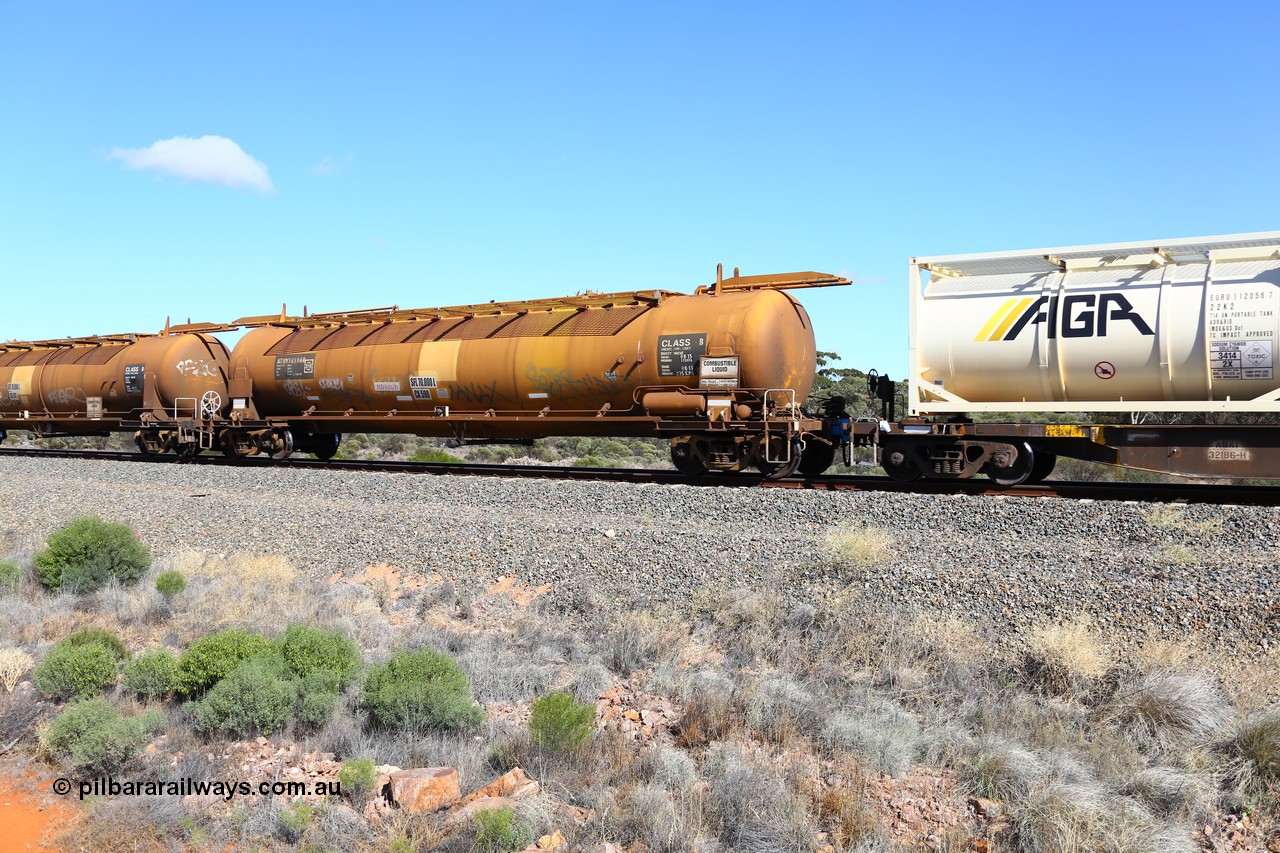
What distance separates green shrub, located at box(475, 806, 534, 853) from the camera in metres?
5.26

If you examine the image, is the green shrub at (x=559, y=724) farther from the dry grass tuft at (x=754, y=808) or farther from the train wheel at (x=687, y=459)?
the train wheel at (x=687, y=459)

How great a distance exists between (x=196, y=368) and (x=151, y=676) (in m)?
19.5

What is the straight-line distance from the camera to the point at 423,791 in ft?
19.4

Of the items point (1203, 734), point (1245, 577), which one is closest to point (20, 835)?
point (1203, 734)

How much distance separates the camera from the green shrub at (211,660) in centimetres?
764

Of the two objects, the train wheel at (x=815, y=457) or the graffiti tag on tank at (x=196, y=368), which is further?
the graffiti tag on tank at (x=196, y=368)

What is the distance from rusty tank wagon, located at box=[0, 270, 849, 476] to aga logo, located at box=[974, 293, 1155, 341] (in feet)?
11.2

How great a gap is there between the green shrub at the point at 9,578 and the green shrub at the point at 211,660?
4.84 meters

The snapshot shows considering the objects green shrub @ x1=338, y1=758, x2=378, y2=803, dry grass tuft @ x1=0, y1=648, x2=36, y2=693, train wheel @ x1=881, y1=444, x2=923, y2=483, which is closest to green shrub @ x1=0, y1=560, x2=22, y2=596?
dry grass tuft @ x1=0, y1=648, x2=36, y2=693

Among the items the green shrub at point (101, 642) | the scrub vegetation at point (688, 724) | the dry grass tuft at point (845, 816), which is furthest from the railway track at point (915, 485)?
the green shrub at point (101, 642)

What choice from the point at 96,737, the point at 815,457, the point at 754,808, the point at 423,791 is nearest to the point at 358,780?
the point at 423,791

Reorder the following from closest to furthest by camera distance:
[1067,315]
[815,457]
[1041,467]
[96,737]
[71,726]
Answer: [96,737]
[71,726]
[1067,315]
[1041,467]
[815,457]

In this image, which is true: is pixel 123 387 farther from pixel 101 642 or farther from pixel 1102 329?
pixel 1102 329

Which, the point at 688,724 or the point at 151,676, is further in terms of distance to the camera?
the point at 151,676
